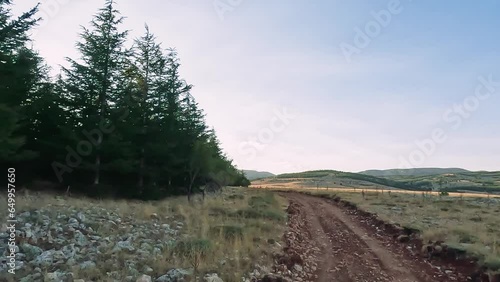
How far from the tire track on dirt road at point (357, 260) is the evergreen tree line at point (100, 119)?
Result: 15.0 metres

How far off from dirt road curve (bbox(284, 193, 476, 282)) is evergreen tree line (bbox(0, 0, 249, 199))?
49.1 ft

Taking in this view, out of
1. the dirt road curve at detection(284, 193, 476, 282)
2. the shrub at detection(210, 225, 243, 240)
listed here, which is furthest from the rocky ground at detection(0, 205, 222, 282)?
the dirt road curve at detection(284, 193, 476, 282)

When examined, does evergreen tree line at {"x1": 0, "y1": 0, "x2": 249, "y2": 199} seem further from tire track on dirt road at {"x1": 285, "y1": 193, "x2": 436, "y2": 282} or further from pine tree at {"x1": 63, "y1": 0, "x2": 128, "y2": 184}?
tire track on dirt road at {"x1": 285, "y1": 193, "x2": 436, "y2": 282}

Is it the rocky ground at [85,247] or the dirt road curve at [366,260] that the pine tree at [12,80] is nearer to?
the rocky ground at [85,247]

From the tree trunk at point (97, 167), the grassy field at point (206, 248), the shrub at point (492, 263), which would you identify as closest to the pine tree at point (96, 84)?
the tree trunk at point (97, 167)

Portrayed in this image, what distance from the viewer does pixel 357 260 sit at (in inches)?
456

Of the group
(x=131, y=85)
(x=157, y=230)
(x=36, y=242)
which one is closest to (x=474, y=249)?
(x=157, y=230)

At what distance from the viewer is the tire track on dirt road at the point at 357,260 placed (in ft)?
32.2

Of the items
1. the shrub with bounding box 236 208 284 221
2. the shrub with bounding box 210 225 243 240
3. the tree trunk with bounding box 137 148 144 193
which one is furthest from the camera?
the tree trunk with bounding box 137 148 144 193

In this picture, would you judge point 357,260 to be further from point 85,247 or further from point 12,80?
point 12,80

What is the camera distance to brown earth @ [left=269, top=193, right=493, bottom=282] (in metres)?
9.91

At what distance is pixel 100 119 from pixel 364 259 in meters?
19.5

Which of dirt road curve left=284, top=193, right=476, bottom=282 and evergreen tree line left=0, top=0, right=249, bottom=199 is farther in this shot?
evergreen tree line left=0, top=0, right=249, bottom=199

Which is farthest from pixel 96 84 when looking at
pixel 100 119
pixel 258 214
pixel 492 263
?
pixel 492 263
